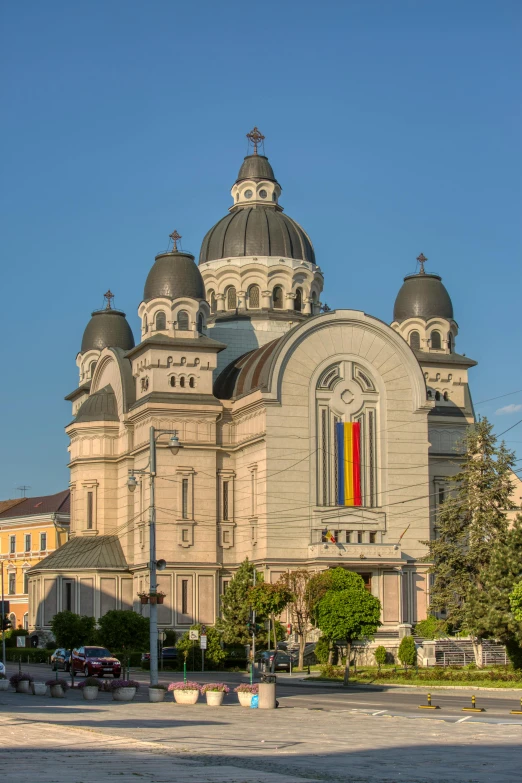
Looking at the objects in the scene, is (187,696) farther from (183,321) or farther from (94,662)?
(183,321)

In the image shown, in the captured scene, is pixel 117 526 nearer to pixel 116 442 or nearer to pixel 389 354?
pixel 116 442

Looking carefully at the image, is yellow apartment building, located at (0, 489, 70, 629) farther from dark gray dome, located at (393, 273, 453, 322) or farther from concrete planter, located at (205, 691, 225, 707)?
concrete planter, located at (205, 691, 225, 707)

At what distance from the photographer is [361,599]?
55.0 m

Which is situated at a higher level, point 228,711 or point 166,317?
point 166,317

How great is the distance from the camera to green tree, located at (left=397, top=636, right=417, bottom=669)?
58156mm

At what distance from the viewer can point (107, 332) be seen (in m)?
93.9

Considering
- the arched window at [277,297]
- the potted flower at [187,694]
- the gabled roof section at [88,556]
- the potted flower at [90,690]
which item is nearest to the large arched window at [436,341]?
the arched window at [277,297]

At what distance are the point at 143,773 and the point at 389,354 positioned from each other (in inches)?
2353

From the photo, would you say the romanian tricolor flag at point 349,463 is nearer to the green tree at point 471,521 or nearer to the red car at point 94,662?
the green tree at point 471,521

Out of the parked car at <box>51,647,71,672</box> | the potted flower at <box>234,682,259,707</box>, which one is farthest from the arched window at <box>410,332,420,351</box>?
the potted flower at <box>234,682,259,707</box>

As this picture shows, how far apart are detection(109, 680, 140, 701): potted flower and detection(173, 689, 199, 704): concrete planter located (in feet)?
5.82

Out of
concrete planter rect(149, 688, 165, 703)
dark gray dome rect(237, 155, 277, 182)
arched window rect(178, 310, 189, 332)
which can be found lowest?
concrete planter rect(149, 688, 165, 703)

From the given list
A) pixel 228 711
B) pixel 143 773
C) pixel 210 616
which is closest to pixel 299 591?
pixel 210 616

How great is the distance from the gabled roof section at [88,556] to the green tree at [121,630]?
64.1 feet
